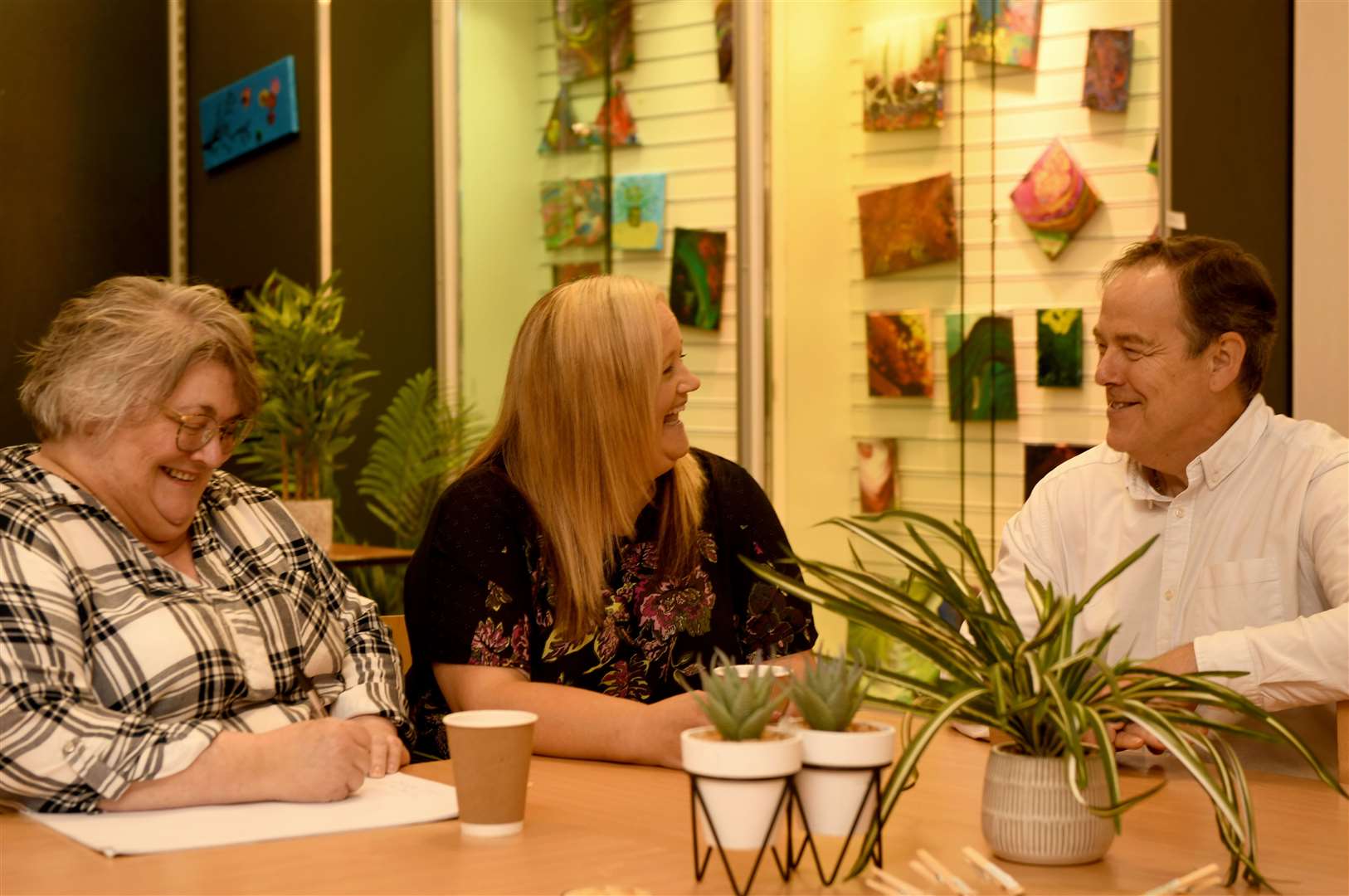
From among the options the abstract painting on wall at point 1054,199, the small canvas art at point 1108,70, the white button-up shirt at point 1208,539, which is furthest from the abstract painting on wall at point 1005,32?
the white button-up shirt at point 1208,539

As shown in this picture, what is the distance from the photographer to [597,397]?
2.22m

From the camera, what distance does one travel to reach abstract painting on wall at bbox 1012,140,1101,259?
4.17 metres

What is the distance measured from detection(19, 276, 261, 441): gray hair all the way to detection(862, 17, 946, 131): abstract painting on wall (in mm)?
2907

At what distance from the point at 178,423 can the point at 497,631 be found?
0.51m

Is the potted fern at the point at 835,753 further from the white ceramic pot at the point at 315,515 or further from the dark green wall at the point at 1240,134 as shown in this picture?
the white ceramic pot at the point at 315,515

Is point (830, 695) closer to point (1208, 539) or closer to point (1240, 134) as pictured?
point (1208, 539)

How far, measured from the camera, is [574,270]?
5.45m

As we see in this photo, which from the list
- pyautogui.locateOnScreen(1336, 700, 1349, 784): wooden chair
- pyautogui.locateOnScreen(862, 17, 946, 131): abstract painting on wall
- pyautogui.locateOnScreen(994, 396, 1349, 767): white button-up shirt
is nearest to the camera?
pyautogui.locateOnScreen(1336, 700, 1349, 784): wooden chair

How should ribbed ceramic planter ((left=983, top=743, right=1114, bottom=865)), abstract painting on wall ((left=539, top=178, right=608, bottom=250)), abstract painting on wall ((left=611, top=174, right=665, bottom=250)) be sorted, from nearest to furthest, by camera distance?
ribbed ceramic planter ((left=983, top=743, right=1114, bottom=865)), abstract painting on wall ((left=611, top=174, right=665, bottom=250)), abstract painting on wall ((left=539, top=178, right=608, bottom=250))

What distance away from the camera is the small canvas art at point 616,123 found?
5191 mm

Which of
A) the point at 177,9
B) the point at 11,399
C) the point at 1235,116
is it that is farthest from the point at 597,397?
Result: the point at 177,9

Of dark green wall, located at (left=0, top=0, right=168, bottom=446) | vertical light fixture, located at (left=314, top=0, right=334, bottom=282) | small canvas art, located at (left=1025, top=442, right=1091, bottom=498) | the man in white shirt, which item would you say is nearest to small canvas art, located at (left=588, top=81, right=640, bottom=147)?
vertical light fixture, located at (left=314, top=0, right=334, bottom=282)

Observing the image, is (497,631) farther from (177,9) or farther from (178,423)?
(177,9)

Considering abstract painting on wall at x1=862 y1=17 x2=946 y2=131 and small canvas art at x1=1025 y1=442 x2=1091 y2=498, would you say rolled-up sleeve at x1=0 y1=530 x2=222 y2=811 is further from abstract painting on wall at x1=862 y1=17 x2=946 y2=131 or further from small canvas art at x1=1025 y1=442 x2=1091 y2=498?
abstract painting on wall at x1=862 y1=17 x2=946 y2=131
